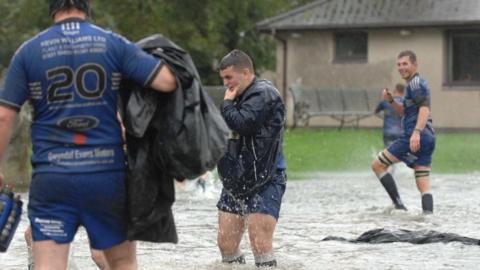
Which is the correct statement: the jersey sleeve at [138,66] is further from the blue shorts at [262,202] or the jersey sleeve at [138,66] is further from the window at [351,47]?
the window at [351,47]

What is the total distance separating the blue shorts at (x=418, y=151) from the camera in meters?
13.1

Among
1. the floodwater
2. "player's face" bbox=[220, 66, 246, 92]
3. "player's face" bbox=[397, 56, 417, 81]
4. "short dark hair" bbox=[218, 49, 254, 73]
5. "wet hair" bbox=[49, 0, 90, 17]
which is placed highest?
"wet hair" bbox=[49, 0, 90, 17]

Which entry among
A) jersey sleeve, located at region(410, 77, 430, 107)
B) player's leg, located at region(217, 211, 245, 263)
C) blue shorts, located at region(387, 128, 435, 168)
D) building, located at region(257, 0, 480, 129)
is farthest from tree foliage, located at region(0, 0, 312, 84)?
player's leg, located at region(217, 211, 245, 263)

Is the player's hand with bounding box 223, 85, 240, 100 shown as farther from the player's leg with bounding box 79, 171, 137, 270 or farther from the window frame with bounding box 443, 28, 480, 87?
the window frame with bounding box 443, 28, 480, 87

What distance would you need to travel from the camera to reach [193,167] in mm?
5977

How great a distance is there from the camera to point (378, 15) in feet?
122

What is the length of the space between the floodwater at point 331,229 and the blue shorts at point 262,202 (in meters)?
0.49

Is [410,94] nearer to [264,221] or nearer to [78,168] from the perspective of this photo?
[264,221]

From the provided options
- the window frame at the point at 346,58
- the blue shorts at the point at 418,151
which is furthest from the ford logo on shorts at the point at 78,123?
the window frame at the point at 346,58

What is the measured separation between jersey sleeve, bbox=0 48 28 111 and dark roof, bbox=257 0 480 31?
29931 millimetres

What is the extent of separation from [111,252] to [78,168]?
481 millimetres

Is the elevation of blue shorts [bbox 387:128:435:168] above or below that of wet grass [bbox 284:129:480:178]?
above

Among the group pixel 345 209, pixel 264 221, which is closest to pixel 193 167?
pixel 264 221

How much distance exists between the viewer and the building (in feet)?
117
